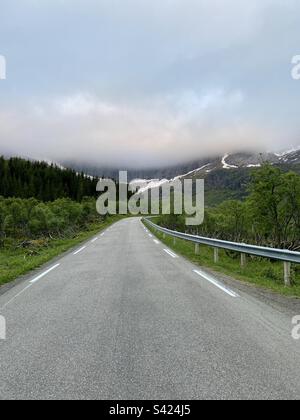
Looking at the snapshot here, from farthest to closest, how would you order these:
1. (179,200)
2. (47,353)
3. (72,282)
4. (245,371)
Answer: (179,200) < (72,282) < (47,353) < (245,371)

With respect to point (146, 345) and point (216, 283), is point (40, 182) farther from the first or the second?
point (146, 345)

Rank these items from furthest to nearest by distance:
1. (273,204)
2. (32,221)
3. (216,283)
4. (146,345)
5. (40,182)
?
(40,182), (32,221), (273,204), (216,283), (146,345)

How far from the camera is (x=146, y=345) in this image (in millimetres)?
4188

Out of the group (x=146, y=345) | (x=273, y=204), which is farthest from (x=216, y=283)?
(x=273, y=204)

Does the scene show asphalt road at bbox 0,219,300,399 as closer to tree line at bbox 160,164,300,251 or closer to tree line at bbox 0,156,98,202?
tree line at bbox 160,164,300,251

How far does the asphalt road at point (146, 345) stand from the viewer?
312 cm

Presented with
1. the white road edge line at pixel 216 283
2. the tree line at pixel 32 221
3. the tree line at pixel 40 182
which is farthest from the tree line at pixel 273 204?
the tree line at pixel 40 182

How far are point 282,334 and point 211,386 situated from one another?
6.61ft

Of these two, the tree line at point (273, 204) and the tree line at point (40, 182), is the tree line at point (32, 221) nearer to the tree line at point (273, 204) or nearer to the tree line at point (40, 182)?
the tree line at point (273, 204)

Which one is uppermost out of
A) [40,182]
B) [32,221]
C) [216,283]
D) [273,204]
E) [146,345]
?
[40,182]

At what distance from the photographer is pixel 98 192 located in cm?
14550

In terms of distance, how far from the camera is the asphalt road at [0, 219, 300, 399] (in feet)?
10.3

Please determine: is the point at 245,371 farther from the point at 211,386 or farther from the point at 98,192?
the point at 98,192
